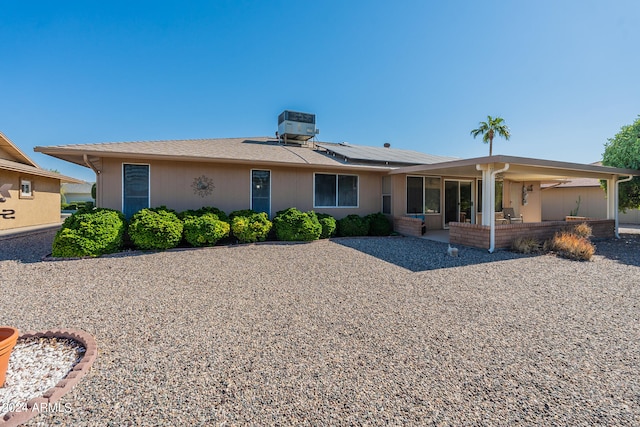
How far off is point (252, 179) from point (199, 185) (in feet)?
5.53

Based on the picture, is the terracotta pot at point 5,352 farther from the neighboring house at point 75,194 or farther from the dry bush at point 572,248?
the neighboring house at point 75,194

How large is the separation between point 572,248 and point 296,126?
10802 mm

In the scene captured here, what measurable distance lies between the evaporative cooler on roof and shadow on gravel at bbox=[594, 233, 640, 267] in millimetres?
11107

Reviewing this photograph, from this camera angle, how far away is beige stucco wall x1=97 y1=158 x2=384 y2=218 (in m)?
8.62

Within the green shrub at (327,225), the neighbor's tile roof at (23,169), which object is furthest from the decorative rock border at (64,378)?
the neighbor's tile roof at (23,169)

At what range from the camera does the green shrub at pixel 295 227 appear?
9.43 metres

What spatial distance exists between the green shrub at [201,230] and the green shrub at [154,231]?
250mm

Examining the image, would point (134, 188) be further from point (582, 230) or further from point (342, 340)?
point (582, 230)

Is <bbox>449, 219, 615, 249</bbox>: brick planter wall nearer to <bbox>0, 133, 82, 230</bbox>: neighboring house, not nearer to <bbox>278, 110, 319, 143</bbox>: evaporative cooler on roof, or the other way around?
<bbox>278, 110, 319, 143</bbox>: evaporative cooler on roof

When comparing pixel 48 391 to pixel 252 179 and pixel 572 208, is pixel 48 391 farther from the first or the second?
pixel 572 208

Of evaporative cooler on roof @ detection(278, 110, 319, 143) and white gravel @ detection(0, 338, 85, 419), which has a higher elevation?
evaporative cooler on roof @ detection(278, 110, 319, 143)

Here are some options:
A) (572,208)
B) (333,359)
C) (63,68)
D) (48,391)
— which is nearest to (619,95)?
(572,208)

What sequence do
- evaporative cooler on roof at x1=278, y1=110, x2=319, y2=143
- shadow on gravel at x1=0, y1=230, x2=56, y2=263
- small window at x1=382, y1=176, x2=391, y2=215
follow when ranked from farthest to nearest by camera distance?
evaporative cooler on roof at x1=278, y1=110, x2=319, y2=143, small window at x1=382, y1=176, x2=391, y2=215, shadow on gravel at x1=0, y1=230, x2=56, y2=263

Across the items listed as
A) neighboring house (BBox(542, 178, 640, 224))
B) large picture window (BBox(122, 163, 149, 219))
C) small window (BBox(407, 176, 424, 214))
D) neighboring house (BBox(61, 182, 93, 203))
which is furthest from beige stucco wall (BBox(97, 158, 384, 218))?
neighboring house (BBox(61, 182, 93, 203))
